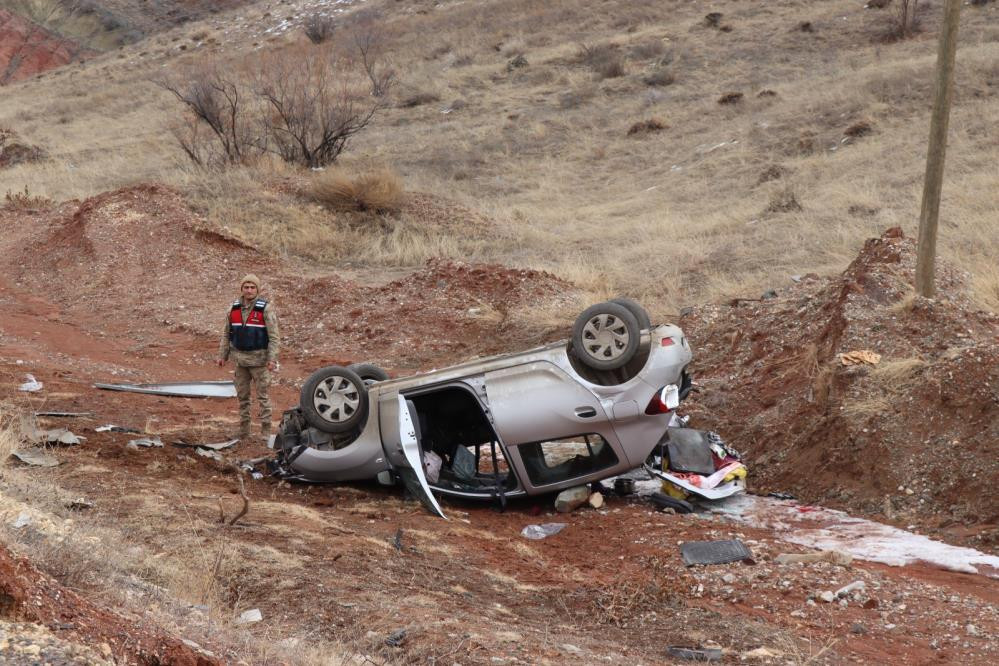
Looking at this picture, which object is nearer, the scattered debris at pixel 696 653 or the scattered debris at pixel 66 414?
the scattered debris at pixel 696 653

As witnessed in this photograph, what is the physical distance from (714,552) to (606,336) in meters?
1.73

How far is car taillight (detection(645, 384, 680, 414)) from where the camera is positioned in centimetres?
746

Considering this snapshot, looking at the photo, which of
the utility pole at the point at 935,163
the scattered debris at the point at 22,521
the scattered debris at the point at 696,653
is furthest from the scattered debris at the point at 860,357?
the scattered debris at the point at 22,521

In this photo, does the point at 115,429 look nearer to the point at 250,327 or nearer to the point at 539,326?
the point at 250,327

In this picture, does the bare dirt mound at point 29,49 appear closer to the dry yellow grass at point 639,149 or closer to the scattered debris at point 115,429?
the dry yellow grass at point 639,149

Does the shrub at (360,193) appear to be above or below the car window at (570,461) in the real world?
above

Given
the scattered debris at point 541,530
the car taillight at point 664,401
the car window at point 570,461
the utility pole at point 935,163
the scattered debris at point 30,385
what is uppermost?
the utility pole at point 935,163

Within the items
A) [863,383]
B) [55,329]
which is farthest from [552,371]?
[55,329]

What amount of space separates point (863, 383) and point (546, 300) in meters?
6.42

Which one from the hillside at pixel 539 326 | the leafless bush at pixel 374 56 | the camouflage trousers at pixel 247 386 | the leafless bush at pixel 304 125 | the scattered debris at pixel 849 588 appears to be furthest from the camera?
the leafless bush at pixel 374 56

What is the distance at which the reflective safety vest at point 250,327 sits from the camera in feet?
31.7

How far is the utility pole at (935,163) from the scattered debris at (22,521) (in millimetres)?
7884

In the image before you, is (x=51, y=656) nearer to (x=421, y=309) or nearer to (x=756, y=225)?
(x=421, y=309)

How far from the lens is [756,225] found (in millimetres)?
18078
